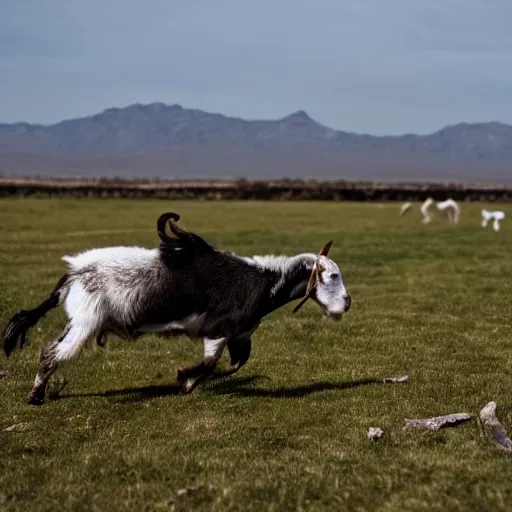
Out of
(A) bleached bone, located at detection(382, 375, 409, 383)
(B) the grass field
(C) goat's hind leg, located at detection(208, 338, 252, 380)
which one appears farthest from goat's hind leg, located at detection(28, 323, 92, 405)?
(A) bleached bone, located at detection(382, 375, 409, 383)

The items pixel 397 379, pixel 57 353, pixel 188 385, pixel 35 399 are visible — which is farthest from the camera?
pixel 397 379

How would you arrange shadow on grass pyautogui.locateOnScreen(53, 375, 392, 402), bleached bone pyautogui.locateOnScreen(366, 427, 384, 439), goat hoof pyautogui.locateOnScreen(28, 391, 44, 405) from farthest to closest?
shadow on grass pyautogui.locateOnScreen(53, 375, 392, 402)
goat hoof pyautogui.locateOnScreen(28, 391, 44, 405)
bleached bone pyautogui.locateOnScreen(366, 427, 384, 439)

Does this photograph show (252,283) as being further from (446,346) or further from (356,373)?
(446,346)

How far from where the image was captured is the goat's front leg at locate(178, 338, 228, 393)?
29.8 ft

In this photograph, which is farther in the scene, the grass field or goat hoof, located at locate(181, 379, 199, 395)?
goat hoof, located at locate(181, 379, 199, 395)

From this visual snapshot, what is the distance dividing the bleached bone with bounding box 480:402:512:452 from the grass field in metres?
0.11

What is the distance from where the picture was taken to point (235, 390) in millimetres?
9570

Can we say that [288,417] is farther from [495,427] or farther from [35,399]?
[35,399]

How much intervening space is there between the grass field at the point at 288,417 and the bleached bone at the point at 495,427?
107 mm

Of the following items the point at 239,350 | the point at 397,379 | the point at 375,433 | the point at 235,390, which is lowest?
the point at 235,390

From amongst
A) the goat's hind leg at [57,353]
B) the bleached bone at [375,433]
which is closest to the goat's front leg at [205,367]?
the goat's hind leg at [57,353]

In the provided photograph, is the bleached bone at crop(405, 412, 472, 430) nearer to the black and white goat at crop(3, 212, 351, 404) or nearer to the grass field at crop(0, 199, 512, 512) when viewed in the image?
the grass field at crop(0, 199, 512, 512)

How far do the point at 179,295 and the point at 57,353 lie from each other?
1.38m

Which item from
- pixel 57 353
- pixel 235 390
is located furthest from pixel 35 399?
pixel 235 390
